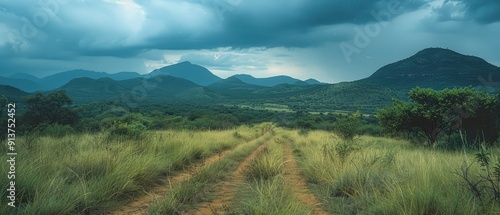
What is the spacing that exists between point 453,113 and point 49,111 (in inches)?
2052

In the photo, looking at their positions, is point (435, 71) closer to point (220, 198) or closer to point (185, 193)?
point (220, 198)

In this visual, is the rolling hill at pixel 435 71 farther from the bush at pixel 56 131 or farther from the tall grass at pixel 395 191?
the tall grass at pixel 395 191

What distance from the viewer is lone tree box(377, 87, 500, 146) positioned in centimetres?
1802

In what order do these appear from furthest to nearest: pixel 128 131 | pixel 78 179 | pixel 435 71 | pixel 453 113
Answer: pixel 435 71
pixel 453 113
pixel 128 131
pixel 78 179

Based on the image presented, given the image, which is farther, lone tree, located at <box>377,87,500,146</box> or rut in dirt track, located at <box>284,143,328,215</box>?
lone tree, located at <box>377,87,500,146</box>

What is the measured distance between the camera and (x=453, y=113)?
18672mm

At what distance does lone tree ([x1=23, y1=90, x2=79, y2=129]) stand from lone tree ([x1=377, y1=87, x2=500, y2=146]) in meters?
45.3

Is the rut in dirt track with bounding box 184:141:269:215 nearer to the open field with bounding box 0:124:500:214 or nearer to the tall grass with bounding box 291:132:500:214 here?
the open field with bounding box 0:124:500:214

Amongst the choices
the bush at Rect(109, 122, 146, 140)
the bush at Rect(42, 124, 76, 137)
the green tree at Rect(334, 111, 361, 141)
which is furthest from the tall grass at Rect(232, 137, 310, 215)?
the bush at Rect(42, 124, 76, 137)

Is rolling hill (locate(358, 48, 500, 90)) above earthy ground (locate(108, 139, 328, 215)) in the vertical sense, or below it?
above

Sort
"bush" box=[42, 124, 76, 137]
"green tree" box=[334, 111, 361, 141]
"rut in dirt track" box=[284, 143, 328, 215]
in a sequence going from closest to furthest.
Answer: "rut in dirt track" box=[284, 143, 328, 215]
"bush" box=[42, 124, 76, 137]
"green tree" box=[334, 111, 361, 141]

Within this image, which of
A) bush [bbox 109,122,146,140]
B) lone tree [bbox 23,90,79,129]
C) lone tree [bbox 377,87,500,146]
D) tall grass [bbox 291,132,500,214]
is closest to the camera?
tall grass [bbox 291,132,500,214]

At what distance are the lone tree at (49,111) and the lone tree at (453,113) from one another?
45.3 metres

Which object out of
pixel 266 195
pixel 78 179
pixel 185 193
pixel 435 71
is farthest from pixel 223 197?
pixel 435 71
